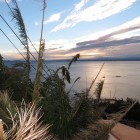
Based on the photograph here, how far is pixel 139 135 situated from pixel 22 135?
23.0 ft

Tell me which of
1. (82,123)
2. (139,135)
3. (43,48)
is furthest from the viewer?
(139,135)

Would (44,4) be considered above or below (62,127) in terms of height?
above

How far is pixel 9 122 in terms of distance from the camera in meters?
2.99

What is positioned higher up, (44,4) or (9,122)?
(44,4)

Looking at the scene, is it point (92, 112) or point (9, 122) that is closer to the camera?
point (9, 122)

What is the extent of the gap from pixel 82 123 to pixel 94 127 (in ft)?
3.49

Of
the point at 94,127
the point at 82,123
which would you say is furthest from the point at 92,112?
the point at 94,127

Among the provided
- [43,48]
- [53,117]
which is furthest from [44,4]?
[53,117]

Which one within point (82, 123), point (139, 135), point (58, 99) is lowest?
point (139, 135)

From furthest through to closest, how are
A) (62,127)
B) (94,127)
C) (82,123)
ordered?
(82,123)
(62,127)
(94,127)

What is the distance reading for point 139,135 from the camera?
8008 mm

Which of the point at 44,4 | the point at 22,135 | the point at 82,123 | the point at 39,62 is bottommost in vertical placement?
the point at 82,123

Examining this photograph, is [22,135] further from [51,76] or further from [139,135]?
[139,135]

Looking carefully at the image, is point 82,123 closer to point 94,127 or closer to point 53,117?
point 53,117
